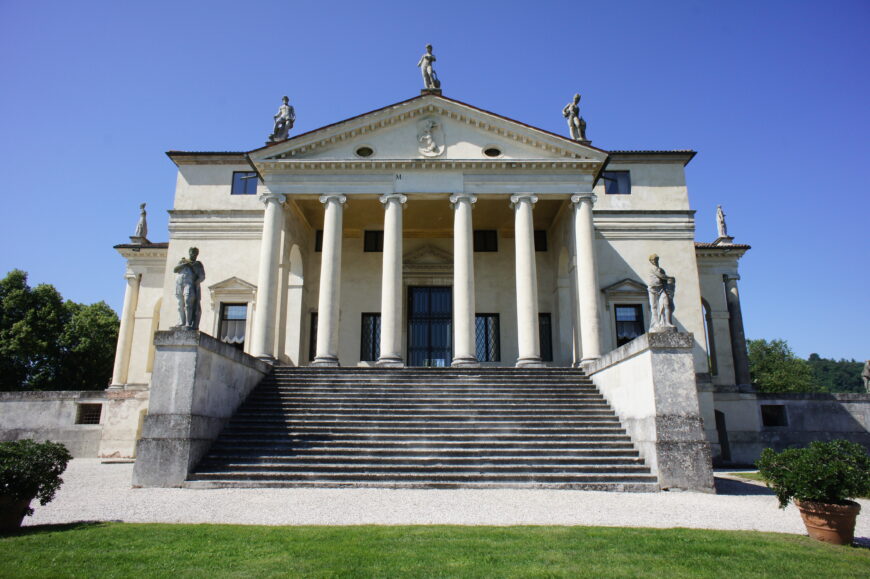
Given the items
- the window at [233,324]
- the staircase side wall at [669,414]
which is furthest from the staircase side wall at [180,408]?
the window at [233,324]

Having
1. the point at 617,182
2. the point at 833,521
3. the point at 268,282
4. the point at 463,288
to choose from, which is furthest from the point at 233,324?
the point at 833,521

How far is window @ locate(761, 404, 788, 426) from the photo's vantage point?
25016 mm

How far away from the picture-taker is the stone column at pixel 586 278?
2161 cm

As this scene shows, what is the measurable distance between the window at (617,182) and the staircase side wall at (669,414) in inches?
612

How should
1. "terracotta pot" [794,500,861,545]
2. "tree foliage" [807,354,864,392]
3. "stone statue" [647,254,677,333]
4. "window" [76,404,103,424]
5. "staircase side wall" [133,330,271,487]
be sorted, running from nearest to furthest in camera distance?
"terracotta pot" [794,500,861,545], "staircase side wall" [133,330,271,487], "stone statue" [647,254,677,333], "window" [76,404,103,424], "tree foliage" [807,354,864,392]

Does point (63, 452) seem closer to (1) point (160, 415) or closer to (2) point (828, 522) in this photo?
(1) point (160, 415)

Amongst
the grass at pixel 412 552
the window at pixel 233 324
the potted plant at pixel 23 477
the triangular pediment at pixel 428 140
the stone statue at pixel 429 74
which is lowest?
the grass at pixel 412 552

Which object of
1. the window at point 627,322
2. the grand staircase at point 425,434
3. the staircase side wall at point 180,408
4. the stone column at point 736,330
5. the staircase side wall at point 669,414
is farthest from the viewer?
the stone column at point 736,330

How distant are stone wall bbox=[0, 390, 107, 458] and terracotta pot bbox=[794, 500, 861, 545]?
25.8 meters

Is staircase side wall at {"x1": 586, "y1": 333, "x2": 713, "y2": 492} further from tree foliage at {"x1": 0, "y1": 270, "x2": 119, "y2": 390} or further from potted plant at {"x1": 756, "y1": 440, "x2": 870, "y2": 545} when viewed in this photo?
tree foliage at {"x1": 0, "y1": 270, "x2": 119, "y2": 390}

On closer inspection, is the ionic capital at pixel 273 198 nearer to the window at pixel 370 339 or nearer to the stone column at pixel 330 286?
the stone column at pixel 330 286

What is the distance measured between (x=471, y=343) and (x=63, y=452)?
14.6m

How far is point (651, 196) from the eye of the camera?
28469 mm

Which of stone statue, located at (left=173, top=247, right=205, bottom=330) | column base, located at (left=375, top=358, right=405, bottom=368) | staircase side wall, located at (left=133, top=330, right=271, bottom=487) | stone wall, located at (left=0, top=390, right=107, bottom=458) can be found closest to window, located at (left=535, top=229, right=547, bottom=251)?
column base, located at (left=375, top=358, right=405, bottom=368)
